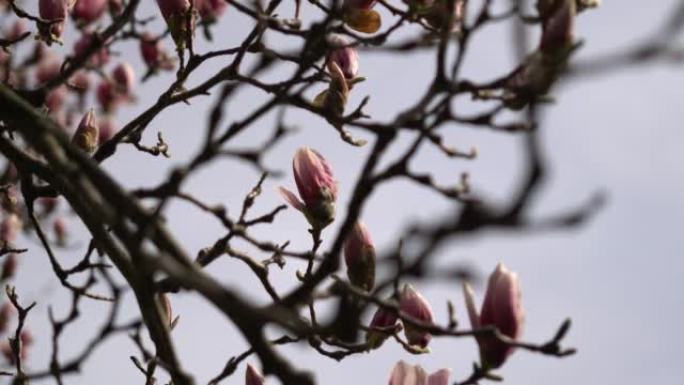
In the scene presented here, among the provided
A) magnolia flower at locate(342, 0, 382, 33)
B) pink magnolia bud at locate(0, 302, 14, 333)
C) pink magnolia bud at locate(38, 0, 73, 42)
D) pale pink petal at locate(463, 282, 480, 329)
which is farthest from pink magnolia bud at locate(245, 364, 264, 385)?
pink magnolia bud at locate(0, 302, 14, 333)

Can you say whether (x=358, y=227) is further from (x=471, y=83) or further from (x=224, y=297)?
(x=224, y=297)

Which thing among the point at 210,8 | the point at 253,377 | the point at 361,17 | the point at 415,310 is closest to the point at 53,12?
the point at 210,8

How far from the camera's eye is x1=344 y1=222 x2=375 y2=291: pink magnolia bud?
246cm

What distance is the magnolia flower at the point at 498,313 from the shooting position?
6.56 ft

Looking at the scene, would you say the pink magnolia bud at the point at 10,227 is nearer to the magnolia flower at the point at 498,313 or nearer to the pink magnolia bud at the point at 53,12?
the pink magnolia bud at the point at 53,12

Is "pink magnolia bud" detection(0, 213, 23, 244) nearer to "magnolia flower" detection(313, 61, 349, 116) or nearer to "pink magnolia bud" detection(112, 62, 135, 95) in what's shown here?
"pink magnolia bud" detection(112, 62, 135, 95)

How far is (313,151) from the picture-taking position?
2.75 meters

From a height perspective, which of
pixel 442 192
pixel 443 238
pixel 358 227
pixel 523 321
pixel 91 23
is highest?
pixel 91 23

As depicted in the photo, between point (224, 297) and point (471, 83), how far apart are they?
642 millimetres

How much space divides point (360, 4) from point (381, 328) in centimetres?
81

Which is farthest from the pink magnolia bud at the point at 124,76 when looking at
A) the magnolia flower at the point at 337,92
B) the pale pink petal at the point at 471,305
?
the pale pink petal at the point at 471,305

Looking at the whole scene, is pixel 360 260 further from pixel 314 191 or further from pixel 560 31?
pixel 560 31

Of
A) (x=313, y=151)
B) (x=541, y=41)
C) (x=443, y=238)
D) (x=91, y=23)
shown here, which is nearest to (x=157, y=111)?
(x=313, y=151)

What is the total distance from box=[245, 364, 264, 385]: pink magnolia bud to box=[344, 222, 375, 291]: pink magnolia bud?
1.35ft
